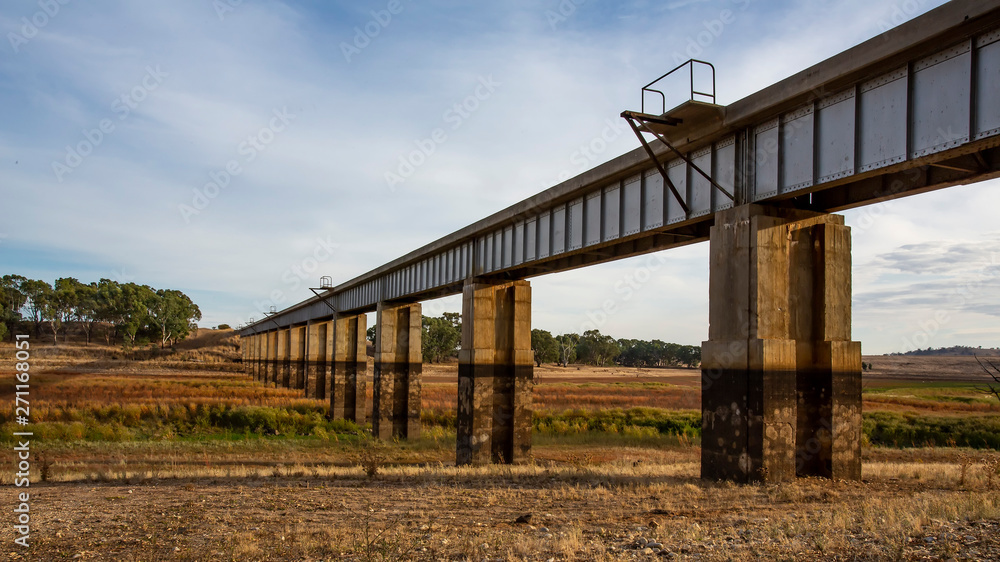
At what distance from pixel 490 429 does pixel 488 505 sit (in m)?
11.0

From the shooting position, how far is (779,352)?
Answer: 42.3 feet

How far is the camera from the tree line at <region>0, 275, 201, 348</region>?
427 feet

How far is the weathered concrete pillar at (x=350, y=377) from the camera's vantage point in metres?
41.5

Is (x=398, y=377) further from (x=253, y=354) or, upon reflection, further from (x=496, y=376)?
(x=253, y=354)

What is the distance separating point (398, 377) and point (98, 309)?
441ft

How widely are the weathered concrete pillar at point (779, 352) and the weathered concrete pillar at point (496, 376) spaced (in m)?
10.8

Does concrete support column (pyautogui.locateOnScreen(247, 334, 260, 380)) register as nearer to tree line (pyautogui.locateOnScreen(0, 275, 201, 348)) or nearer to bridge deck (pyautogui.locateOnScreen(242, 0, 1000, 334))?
tree line (pyautogui.locateOnScreen(0, 275, 201, 348))

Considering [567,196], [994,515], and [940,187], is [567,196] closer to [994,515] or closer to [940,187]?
[940,187]

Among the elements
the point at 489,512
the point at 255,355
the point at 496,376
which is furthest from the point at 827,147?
the point at 255,355

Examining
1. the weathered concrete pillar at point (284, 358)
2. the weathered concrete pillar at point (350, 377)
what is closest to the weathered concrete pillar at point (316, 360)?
the weathered concrete pillar at point (350, 377)

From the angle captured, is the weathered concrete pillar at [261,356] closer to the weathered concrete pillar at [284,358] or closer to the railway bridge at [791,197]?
the weathered concrete pillar at [284,358]

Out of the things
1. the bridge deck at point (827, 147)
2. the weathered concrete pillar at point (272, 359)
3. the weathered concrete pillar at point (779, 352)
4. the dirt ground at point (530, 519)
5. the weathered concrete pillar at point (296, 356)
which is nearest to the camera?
the dirt ground at point (530, 519)

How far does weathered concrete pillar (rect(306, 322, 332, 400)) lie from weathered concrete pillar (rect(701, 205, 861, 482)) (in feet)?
136

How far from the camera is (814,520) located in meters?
9.47
